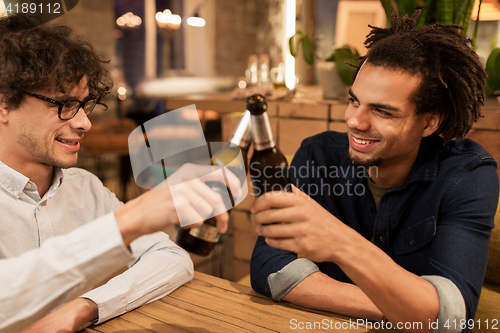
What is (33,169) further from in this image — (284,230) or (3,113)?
(284,230)

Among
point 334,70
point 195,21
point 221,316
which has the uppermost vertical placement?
point 195,21

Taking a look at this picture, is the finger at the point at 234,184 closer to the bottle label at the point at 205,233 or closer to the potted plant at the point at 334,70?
the bottle label at the point at 205,233

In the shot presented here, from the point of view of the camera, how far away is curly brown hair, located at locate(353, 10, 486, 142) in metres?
1.12

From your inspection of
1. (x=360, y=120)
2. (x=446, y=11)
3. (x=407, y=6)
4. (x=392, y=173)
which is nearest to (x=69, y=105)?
(x=360, y=120)

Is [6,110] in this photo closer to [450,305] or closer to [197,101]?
[450,305]

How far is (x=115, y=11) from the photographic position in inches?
209

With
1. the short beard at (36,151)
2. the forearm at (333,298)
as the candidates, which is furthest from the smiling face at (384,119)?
the short beard at (36,151)

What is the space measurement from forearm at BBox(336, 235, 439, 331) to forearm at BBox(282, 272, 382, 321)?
0.35ft

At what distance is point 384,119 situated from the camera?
114cm

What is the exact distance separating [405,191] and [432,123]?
0.76 ft

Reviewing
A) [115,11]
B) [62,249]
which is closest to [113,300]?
[62,249]

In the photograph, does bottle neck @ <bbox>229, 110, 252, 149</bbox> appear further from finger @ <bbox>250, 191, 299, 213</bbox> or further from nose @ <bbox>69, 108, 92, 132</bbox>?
nose @ <bbox>69, 108, 92, 132</bbox>

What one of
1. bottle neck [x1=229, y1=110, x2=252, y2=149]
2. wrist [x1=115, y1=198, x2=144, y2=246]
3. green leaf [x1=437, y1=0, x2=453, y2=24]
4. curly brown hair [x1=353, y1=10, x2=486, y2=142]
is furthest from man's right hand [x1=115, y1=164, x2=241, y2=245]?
green leaf [x1=437, y1=0, x2=453, y2=24]

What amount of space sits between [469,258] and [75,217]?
1.08 metres
